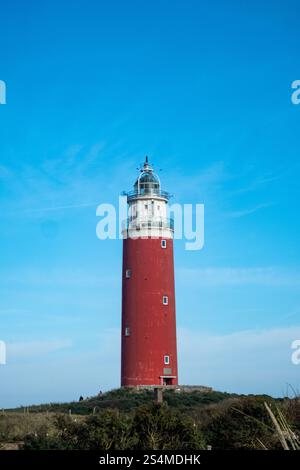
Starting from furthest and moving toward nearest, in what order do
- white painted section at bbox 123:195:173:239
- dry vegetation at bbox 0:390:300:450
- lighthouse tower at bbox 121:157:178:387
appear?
white painted section at bbox 123:195:173:239
lighthouse tower at bbox 121:157:178:387
dry vegetation at bbox 0:390:300:450

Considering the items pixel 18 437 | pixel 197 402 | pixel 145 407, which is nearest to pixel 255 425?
pixel 145 407

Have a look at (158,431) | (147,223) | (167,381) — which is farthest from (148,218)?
(158,431)

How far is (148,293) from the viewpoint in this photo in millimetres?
45781

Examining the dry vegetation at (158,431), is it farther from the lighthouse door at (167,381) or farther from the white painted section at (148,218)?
the white painted section at (148,218)

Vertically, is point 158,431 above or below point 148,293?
below

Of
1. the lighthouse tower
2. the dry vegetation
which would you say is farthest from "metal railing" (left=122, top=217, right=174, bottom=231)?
the dry vegetation

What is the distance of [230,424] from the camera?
23.0 meters

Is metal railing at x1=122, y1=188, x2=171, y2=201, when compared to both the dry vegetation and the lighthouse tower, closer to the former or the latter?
the lighthouse tower

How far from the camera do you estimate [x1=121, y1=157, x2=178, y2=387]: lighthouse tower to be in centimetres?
4515

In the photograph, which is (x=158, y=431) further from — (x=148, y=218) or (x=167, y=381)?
(x=148, y=218)

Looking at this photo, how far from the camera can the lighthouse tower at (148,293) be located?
4515cm

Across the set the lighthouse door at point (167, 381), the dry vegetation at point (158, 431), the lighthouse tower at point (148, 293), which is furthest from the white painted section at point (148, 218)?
the dry vegetation at point (158, 431)
